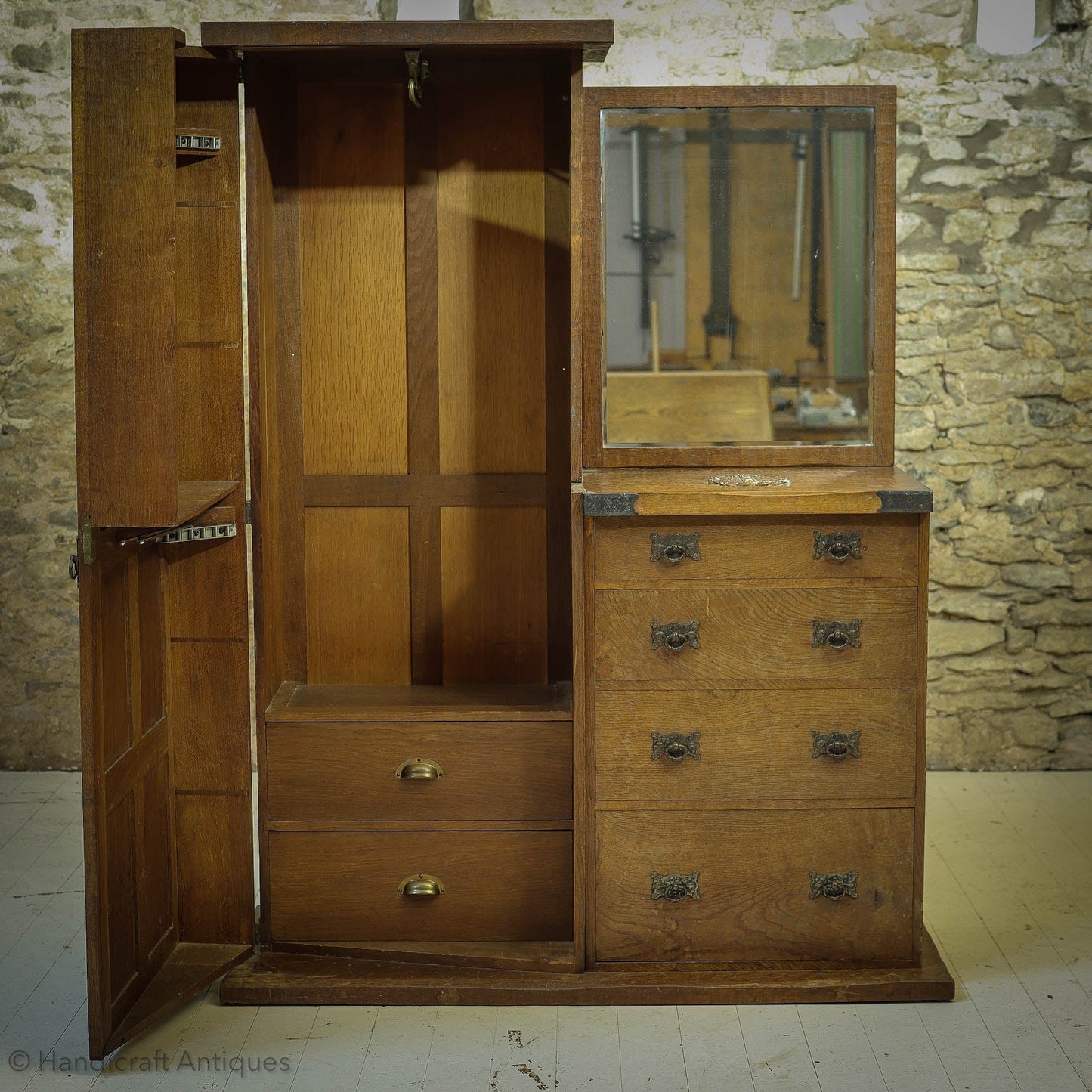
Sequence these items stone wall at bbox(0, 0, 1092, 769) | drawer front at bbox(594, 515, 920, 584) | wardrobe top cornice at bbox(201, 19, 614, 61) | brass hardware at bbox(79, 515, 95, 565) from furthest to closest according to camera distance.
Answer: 1. stone wall at bbox(0, 0, 1092, 769)
2. drawer front at bbox(594, 515, 920, 584)
3. wardrobe top cornice at bbox(201, 19, 614, 61)
4. brass hardware at bbox(79, 515, 95, 565)

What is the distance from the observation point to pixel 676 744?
3078 millimetres

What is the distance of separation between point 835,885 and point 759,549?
2.54ft

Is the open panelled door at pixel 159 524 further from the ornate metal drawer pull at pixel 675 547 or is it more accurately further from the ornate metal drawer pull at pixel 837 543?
the ornate metal drawer pull at pixel 837 543

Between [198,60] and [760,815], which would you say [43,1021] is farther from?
[198,60]

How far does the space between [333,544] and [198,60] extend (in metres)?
1.17

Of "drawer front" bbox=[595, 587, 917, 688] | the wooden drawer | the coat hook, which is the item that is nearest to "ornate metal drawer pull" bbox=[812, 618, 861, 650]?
"drawer front" bbox=[595, 587, 917, 688]

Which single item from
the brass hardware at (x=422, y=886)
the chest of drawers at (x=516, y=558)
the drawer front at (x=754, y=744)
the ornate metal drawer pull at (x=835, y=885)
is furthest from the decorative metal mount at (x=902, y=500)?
the brass hardware at (x=422, y=886)

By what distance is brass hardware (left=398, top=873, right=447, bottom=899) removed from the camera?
3217 mm

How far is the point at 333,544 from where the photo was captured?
349cm

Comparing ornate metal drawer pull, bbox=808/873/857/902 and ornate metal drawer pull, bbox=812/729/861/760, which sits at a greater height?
ornate metal drawer pull, bbox=812/729/861/760

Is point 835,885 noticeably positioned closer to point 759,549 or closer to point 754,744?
point 754,744

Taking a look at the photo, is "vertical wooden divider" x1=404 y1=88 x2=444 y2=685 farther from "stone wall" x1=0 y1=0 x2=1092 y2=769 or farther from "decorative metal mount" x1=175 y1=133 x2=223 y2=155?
"stone wall" x1=0 y1=0 x2=1092 y2=769

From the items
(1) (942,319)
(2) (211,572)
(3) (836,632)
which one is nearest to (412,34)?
(2) (211,572)

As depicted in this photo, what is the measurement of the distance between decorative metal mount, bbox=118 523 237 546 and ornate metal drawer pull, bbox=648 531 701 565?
0.94m
